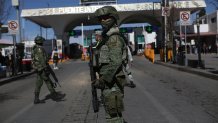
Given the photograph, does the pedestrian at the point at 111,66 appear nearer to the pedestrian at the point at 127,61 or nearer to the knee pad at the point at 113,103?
the knee pad at the point at 113,103

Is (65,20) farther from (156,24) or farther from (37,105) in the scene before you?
(37,105)

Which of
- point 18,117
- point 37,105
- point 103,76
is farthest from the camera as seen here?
point 37,105

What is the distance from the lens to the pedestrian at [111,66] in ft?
18.2

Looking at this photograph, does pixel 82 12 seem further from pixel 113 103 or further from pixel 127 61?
pixel 113 103

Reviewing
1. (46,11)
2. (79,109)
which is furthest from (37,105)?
(46,11)

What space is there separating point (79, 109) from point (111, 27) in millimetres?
5817

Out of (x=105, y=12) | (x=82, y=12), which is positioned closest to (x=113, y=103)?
(x=105, y=12)

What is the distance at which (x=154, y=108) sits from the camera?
36.3 ft

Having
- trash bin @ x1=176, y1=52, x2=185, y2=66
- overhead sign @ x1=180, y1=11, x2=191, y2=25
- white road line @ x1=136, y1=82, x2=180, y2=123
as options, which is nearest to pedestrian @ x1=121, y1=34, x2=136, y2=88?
white road line @ x1=136, y1=82, x2=180, y2=123

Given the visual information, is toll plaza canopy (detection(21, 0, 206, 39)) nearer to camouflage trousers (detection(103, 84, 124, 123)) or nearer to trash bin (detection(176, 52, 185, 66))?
trash bin (detection(176, 52, 185, 66))

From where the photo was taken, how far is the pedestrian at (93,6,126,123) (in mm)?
5539

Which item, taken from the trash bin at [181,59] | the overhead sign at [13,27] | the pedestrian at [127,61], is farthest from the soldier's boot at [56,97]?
the trash bin at [181,59]

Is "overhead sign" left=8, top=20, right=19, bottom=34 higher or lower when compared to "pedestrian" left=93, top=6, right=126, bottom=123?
higher

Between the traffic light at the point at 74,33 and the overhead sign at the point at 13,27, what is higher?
the traffic light at the point at 74,33
